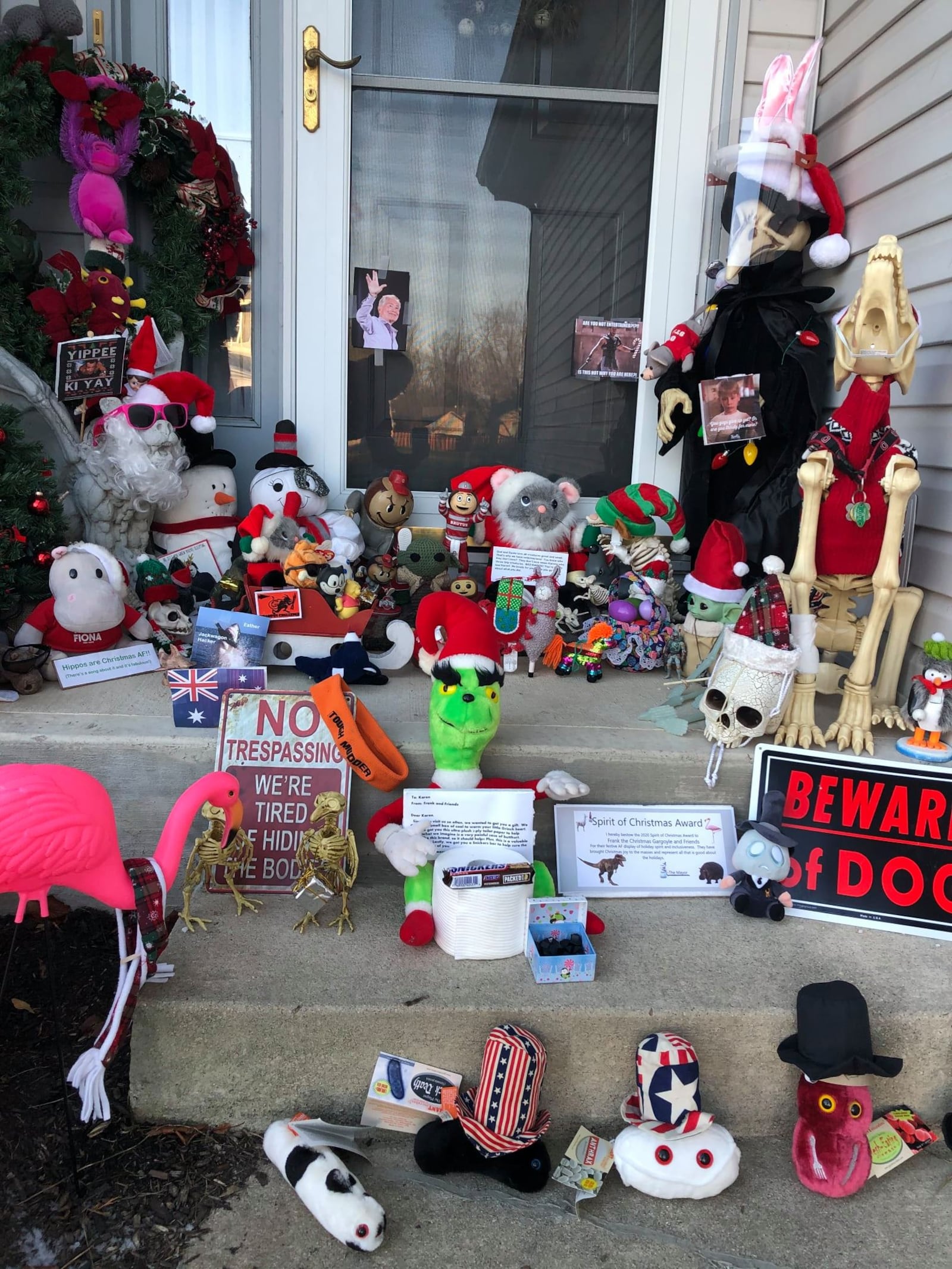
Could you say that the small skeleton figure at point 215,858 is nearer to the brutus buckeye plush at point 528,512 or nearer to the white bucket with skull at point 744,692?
the white bucket with skull at point 744,692

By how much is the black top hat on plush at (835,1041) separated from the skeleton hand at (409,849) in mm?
804

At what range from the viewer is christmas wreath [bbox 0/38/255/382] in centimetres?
272

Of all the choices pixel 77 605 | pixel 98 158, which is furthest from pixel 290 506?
A: pixel 98 158

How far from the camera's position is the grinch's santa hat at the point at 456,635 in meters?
2.03

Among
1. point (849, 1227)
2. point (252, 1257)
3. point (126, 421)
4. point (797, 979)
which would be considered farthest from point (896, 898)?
point (126, 421)

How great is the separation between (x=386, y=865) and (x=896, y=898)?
1260mm

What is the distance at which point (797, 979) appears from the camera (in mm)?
1848

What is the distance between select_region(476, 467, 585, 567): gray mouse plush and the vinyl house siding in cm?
110

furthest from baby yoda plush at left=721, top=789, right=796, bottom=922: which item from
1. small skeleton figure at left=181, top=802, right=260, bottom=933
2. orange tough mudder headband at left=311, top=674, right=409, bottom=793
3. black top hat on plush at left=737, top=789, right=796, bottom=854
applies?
small skeleton figure at left=181, top=802, right=260, bottom=933

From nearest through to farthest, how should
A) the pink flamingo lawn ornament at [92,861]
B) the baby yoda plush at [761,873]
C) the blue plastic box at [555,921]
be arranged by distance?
the pink flamingo lawn ornament at [92,861] < the blue plastic box at [555,921] < the baby yoda plush at [761,873]

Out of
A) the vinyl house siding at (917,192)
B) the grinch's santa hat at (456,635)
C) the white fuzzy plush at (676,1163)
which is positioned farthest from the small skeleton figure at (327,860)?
the vinyl house siding at (917,192)

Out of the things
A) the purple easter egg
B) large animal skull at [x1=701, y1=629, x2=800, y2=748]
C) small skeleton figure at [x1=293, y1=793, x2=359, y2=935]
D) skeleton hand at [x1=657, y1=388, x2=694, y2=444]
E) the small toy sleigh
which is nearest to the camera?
small skeleton figure at [x1=293, y1=793, x2=359, y2=935]

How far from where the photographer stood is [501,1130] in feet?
5.26

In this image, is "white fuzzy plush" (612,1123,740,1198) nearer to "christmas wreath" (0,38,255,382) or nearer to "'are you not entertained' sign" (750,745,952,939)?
"'are you not entertained' sign" (750,745,952,939)
